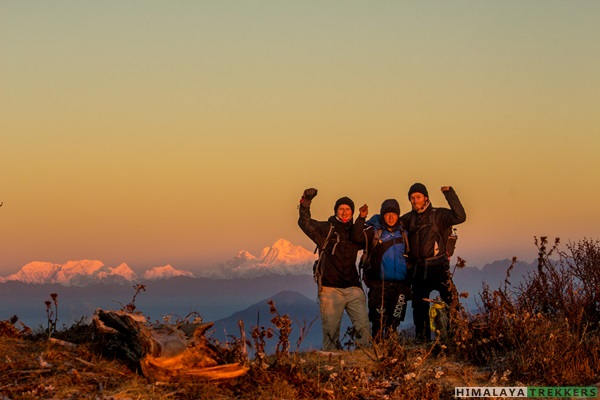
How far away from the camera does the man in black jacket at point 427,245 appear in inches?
488

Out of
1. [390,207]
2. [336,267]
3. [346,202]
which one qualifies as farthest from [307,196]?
[390,207]

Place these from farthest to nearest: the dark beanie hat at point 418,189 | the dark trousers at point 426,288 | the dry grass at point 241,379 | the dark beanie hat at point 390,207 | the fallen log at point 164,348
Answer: the dark beanie hat at point 418,189 < the dark beanie hat at point 390,207 < the dark trousers at point 426,288 < the fallen log at point 164,348 < the dry grass at point 241,379

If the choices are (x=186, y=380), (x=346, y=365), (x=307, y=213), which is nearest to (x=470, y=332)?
(x=346, y=365)

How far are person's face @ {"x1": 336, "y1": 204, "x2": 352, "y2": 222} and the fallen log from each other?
12.0 ft

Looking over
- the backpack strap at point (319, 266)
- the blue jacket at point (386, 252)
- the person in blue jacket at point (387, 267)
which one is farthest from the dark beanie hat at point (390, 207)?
the backpack strap at point (319, 266)

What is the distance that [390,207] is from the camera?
12.5 m

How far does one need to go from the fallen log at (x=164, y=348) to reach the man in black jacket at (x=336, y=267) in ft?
11.2

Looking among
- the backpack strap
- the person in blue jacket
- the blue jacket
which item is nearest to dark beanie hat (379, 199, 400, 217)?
the person in blue jacket

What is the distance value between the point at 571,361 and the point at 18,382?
21.5 feet

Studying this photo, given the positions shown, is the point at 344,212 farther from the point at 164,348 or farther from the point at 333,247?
the point at 164,348

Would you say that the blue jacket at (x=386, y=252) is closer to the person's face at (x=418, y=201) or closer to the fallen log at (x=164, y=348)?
the person's face at (x=418, y=201)

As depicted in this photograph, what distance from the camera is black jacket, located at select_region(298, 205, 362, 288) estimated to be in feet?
40.5

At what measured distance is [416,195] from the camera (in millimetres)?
12609

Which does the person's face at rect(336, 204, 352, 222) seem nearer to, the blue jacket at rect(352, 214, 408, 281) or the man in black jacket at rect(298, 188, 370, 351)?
the man in black jacket at rect(298, 188, 370, 351)
